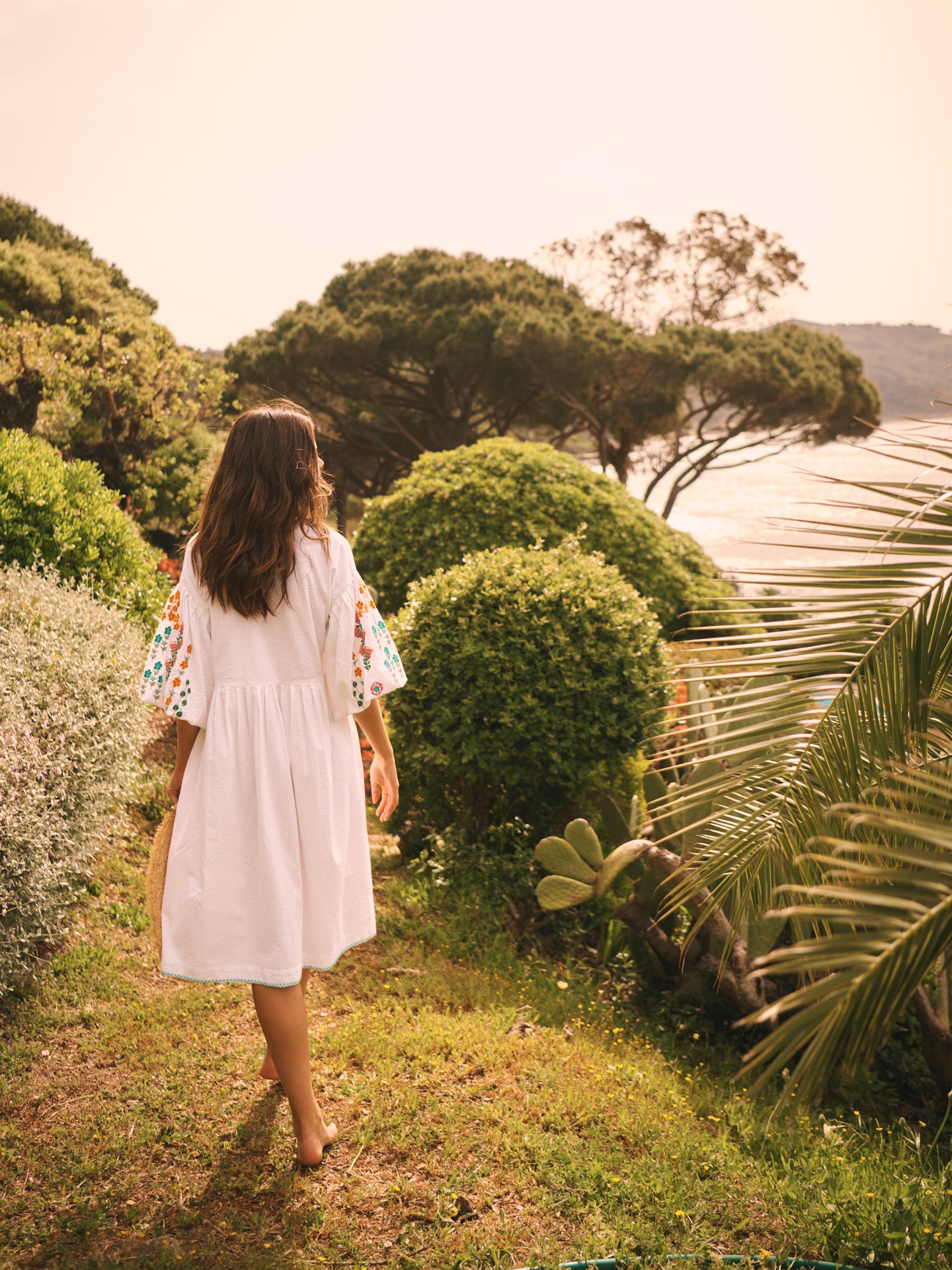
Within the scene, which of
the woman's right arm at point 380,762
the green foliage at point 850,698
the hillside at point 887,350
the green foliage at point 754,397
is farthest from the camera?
the hillside at point 887,350

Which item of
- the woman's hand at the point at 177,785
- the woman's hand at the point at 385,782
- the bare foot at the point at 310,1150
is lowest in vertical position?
the bare foot at the point at 310,1150

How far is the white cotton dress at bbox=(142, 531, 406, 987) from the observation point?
227 centimetres

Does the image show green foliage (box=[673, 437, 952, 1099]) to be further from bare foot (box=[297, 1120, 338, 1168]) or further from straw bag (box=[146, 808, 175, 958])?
straw bag (box=[146, 808, 175, 958])

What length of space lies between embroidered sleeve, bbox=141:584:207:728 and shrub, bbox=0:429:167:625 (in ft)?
9.28

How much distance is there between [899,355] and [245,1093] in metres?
20.5

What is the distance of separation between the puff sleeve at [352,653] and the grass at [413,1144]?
4.07ft

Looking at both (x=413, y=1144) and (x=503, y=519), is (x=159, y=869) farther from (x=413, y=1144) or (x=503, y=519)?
(x=503, y=519)

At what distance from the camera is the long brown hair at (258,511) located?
7.42 feet

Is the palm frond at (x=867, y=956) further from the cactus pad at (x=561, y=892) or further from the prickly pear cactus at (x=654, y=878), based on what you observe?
the cactus pad at (x=561, y=892)

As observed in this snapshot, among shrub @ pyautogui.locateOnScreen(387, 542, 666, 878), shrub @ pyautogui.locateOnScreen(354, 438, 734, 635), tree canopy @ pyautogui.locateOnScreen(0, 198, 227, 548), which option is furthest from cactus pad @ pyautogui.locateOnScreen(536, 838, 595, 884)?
tree canopy @ pyautogui.locateOnScreen(0, 198, 227, 548)

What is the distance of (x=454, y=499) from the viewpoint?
693 cm

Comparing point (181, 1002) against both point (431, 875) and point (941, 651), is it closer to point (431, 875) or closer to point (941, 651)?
point (431, 875)

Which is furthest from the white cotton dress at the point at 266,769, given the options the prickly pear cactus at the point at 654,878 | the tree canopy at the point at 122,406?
the tree canopy at the point at 122,406

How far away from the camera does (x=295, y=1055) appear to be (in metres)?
2.35
